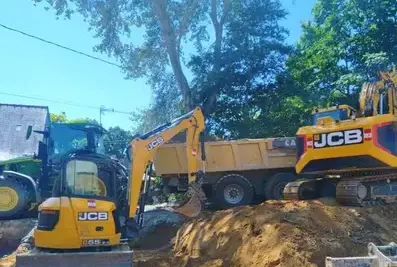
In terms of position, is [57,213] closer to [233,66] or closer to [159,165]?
[159,165]

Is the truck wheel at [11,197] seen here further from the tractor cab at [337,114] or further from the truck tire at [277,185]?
the tractor cab at [337,114]

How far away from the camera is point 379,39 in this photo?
19422mm

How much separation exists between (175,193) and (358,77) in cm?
854

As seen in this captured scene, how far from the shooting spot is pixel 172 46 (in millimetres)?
18797

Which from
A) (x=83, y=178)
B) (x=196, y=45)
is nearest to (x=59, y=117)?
(x=196, y=45)

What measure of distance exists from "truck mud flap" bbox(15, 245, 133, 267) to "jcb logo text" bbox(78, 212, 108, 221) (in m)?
0.54

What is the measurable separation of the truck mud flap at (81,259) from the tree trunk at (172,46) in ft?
39.8

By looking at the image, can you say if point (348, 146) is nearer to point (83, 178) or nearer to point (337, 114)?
point (337, 114)

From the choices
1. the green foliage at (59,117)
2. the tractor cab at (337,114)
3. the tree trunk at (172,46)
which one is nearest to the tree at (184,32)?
the tree trunk at (172,46)

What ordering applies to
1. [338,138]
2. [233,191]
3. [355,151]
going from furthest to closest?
[233,191] < [338,138] < [355,151]

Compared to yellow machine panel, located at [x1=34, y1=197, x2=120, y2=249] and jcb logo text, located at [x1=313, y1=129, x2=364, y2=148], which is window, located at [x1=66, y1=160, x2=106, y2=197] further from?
jcb logo text, located at [x1=313, y1=129, x2=364, y2=148]

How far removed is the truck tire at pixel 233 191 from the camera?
1405 centimetres

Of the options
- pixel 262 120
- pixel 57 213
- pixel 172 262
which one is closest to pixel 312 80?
pixel 262 120

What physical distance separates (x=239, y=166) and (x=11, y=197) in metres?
6.51
